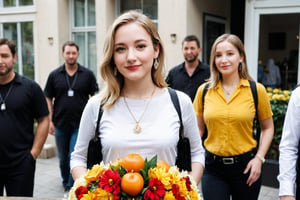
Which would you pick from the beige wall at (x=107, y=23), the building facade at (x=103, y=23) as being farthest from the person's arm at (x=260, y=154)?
the building facade at (x=103, y=23)

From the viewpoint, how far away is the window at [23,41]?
30.9ft

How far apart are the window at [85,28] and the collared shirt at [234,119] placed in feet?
19.7

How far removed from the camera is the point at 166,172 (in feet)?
5.11

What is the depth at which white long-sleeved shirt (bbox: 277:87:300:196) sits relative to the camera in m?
2.26

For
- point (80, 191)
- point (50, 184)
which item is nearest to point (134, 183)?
point (80, 191)

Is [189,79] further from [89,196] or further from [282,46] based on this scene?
[282,46]

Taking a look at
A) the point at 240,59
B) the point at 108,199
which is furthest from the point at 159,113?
the point at 240,59

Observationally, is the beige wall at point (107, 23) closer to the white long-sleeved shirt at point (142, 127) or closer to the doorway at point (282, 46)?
the white long-sleeved shirt at point (142, 127)

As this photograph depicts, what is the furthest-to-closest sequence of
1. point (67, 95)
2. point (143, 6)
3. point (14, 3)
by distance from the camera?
1. point (14, 3)
2. point (143, 6)
3. point (67, 95)

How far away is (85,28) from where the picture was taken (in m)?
8.70

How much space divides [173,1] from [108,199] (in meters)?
6.11

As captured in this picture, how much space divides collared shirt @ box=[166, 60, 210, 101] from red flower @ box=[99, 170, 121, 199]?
3.88 meters

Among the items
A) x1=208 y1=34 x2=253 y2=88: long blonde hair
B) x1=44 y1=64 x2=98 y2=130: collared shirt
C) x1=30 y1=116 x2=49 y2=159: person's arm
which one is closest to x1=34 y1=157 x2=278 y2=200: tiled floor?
x1=44 y1=64 x2=98 y2=130: collared shirt

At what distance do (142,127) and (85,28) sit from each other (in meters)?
7.18
